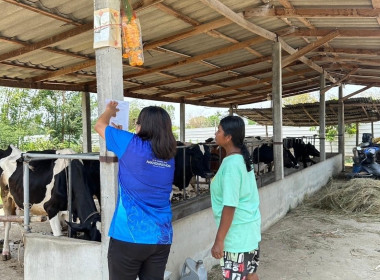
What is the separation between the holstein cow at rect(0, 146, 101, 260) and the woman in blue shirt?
3.54ft

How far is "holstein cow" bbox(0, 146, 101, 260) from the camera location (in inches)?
148

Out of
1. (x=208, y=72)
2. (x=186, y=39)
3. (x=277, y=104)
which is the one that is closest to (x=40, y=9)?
(x=186, y=39)

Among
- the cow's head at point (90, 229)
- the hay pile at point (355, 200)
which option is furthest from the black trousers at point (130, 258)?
the hay pile at point (355, 200)

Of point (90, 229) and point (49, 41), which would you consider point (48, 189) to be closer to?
point (90, 229)

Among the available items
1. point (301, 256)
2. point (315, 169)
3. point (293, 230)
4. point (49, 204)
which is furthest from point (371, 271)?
point (315, 169)

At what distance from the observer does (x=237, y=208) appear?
2.36 meters

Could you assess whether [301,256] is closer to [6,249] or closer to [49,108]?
[6,249]

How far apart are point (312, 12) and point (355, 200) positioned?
3790 mm

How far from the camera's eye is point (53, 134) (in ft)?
60.5

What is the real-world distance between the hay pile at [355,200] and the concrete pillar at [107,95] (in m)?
5.45

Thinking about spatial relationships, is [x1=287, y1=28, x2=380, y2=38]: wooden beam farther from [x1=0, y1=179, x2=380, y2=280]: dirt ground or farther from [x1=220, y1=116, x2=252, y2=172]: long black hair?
[x1=220, y1=116, x2=252, y2=172]: long black hair

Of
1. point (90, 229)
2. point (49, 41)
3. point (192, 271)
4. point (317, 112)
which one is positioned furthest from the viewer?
point (317, 112)

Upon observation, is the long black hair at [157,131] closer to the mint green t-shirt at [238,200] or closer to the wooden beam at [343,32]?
the mint green t-shirt at [238,200]

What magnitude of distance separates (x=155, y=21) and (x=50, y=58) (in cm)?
253
